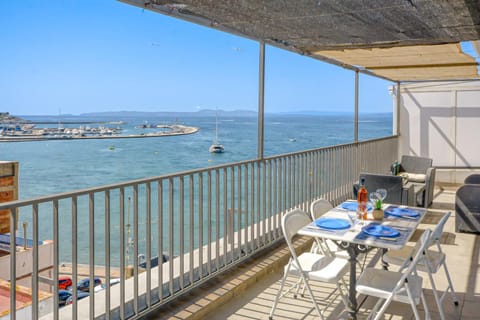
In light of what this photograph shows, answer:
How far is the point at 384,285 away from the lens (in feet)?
9.40

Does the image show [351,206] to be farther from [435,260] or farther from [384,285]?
[384,285]

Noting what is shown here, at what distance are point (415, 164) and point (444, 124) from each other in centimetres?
281

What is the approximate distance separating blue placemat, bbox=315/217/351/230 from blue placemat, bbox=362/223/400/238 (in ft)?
0.47

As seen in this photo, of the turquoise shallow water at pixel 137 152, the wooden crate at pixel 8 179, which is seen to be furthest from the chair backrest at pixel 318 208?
the turquoise shallow water at pixel 137 152

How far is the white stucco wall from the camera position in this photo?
10.1 metres

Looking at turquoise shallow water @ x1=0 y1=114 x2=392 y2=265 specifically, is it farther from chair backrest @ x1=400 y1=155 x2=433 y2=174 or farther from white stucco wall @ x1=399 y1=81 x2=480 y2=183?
chair backrest @ x1=400 y1=155 x2=433 y2=174

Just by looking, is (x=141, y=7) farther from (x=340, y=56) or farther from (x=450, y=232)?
(x=450, y=232)

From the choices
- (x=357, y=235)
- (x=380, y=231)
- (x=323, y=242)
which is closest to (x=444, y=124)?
(x=323, y=242)

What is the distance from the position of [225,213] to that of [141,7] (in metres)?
1.81

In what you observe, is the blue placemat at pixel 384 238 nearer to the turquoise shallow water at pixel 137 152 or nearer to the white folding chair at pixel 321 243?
the white folding chair at pixel 321 243

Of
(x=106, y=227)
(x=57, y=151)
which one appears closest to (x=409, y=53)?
(x=106, y=227)

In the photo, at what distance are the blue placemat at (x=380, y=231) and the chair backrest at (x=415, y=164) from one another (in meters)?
5.32

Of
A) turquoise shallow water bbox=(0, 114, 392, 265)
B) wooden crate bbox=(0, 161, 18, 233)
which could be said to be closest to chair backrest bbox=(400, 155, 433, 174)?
wooden crate bbox=(0, 161, 18, 233)

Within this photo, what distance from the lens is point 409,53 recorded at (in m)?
5.80
